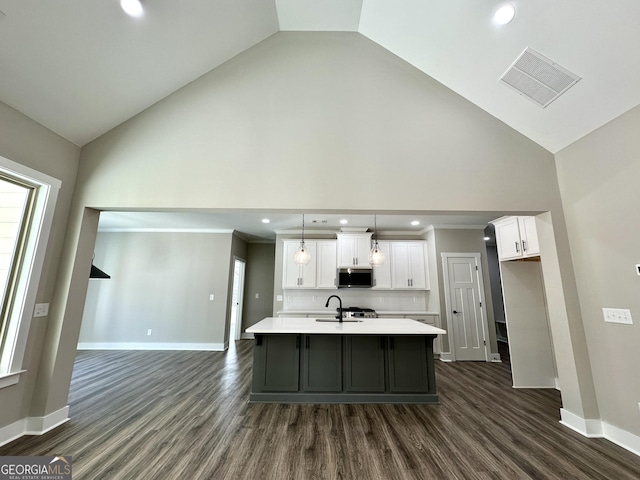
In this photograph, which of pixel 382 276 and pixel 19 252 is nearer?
pixel 19 252

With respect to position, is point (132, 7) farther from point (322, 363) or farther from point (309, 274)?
point (309, 274)

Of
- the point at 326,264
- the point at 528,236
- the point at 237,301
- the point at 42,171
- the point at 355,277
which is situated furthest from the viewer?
the point at 237,301

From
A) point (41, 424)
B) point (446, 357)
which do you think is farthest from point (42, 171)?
point (446, 357)

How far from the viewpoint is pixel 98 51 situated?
7.11 feet

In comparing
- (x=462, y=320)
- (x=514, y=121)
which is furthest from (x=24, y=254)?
(x=462, y=320)

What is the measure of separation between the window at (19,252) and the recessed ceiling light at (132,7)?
1600 mm

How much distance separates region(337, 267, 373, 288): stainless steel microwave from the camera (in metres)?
5.50

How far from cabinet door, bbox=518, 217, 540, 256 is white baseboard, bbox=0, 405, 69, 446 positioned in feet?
18.2

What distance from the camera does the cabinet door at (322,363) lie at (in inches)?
122

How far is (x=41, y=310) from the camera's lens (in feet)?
7.84

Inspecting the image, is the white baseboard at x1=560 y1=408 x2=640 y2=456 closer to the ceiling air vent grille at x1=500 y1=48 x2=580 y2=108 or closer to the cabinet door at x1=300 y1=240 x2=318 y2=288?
the ceiling air vent grille at x1=500 y1=48 x2=580 y2=108

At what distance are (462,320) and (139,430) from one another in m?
5.33

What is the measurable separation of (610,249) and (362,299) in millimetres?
4099

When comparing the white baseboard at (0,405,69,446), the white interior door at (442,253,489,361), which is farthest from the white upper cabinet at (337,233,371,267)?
the white baseboard at (0,405,69,446)
